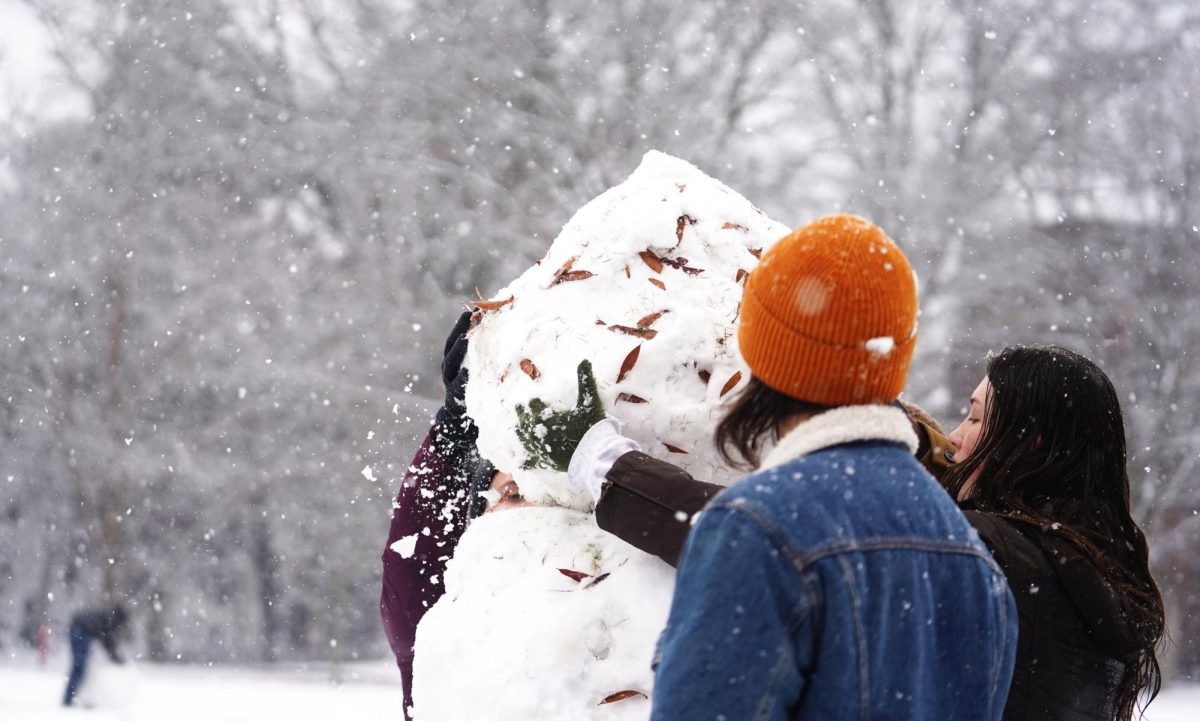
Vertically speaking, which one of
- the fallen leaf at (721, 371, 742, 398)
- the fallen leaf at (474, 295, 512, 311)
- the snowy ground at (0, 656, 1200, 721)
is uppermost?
the fallen leaf at (474, 295, 512, 311)

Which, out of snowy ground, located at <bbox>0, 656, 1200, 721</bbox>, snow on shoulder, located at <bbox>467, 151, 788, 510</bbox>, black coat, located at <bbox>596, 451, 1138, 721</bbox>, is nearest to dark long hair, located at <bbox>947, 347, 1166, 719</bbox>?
black coat, located at <bbox>596, 451, 1138, 721</bbox>

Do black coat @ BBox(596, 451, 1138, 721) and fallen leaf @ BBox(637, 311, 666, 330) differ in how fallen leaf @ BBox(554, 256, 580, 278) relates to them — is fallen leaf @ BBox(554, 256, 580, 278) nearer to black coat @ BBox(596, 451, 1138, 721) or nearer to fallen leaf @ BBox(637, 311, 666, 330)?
fallen leaf @ BBox(637, 311, 666, 330)

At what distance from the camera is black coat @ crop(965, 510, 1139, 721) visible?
1.84 meters

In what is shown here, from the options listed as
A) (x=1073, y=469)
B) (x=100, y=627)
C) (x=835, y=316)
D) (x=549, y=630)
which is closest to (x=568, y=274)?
(x=549, y=630)

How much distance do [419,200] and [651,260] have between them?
10.7 meters

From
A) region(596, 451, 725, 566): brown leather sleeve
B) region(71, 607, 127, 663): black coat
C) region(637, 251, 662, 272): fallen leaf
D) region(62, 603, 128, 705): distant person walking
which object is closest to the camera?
region(596, 451, 725, 566): brown leather sleeve

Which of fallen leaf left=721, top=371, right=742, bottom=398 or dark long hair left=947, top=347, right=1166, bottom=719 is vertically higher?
fallen leaf left=721, top=371, right=742, bottom=398

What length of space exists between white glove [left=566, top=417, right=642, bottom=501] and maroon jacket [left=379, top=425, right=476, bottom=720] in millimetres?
667

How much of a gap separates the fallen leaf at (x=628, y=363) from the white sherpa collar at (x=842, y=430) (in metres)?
0.52

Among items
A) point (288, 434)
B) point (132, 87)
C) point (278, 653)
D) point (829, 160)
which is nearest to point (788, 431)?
point (829, 160)

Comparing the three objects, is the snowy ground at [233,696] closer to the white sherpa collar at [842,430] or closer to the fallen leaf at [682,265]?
the fallen leaf at [682,265]

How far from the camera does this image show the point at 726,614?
1.12 m

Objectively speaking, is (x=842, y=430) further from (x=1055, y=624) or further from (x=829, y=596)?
(x=1055, y=624)

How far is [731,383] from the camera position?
181 cm
